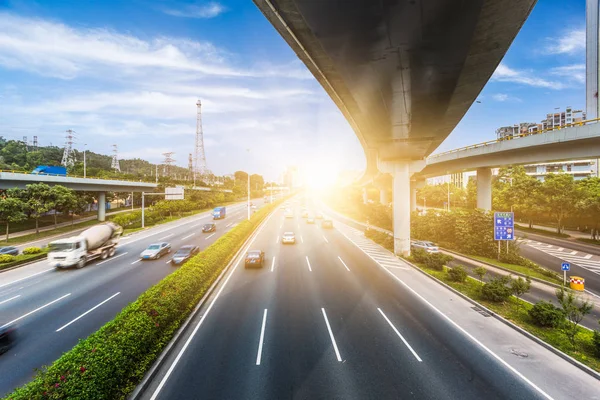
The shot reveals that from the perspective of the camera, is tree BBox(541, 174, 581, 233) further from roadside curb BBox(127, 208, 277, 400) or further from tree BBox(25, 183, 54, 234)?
tree BBox(25, 183, 54, 234)

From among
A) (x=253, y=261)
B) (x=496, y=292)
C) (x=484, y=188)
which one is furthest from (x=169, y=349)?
(x=484, y=188)

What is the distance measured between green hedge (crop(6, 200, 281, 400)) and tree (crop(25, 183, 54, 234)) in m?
33.0

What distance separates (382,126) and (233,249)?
751 inches

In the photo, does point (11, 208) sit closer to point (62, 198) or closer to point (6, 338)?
point (62, 198)

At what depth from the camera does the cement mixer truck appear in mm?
22062

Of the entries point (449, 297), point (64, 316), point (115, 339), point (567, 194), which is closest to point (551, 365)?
point (449, 297)

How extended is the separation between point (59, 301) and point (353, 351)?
1797 centimetres

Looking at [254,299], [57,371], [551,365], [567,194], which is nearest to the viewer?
[57,371]

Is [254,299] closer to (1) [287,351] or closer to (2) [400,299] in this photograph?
(1) [287,351]

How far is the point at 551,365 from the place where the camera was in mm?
10211

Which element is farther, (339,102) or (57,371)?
(339,102)

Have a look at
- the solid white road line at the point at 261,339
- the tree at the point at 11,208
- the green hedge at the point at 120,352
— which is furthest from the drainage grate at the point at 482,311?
the tree at the point at 11,208

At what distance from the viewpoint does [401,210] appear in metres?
28.2

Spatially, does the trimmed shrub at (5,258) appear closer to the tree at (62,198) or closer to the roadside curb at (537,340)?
the tree at (62,198)
